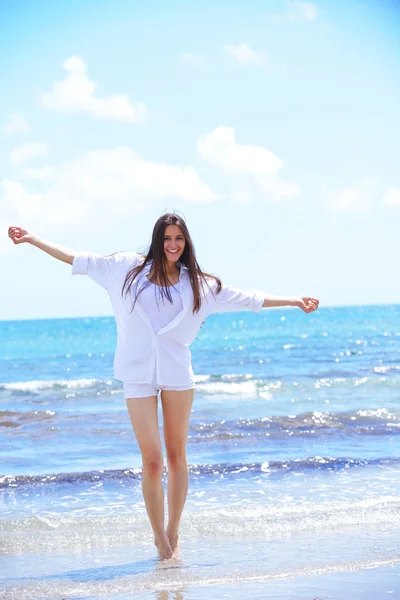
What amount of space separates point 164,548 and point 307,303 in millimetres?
1788

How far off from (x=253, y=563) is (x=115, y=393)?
1117cm

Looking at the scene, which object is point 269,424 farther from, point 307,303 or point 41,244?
point 41,244

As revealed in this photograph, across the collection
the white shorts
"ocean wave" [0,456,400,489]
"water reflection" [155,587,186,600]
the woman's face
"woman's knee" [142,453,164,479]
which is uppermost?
the woman's face

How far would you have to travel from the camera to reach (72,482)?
773 centimetres

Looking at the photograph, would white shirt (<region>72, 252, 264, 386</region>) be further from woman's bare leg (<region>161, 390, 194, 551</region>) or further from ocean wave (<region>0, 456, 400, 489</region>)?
ocean wave (<region>0, 456, 400, 489</region>)

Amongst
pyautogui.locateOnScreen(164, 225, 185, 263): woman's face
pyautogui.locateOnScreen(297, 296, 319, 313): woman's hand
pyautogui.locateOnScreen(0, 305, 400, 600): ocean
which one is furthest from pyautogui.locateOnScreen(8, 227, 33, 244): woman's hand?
pyautogui.locateOnScreen(0, 305, 400, 600): ocean

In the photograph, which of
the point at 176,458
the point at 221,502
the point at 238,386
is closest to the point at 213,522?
the point at 221,502

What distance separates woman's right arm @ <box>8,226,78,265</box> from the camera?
476cm

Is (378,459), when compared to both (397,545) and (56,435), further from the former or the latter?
(56,435)

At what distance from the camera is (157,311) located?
487cm

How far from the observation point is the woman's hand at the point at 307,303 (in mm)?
5055

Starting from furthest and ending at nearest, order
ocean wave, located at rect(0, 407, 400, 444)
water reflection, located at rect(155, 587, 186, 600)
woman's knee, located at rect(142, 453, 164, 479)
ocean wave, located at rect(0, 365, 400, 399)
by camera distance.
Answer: ocean wave, located at rect(0, 365, 400, 399)
ocean wave, located at rect(0, 407, 400, 444)
woman's knee, located at rect(142, 453, 164, 479)
water reflection, located at rect(155, 587, 186, 600)

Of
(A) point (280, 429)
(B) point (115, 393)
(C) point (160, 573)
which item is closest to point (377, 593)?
(C) point (160, 573)

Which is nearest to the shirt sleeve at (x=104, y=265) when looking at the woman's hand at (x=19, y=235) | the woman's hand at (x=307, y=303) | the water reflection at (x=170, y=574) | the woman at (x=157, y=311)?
the woman at (x=157, y=311)
